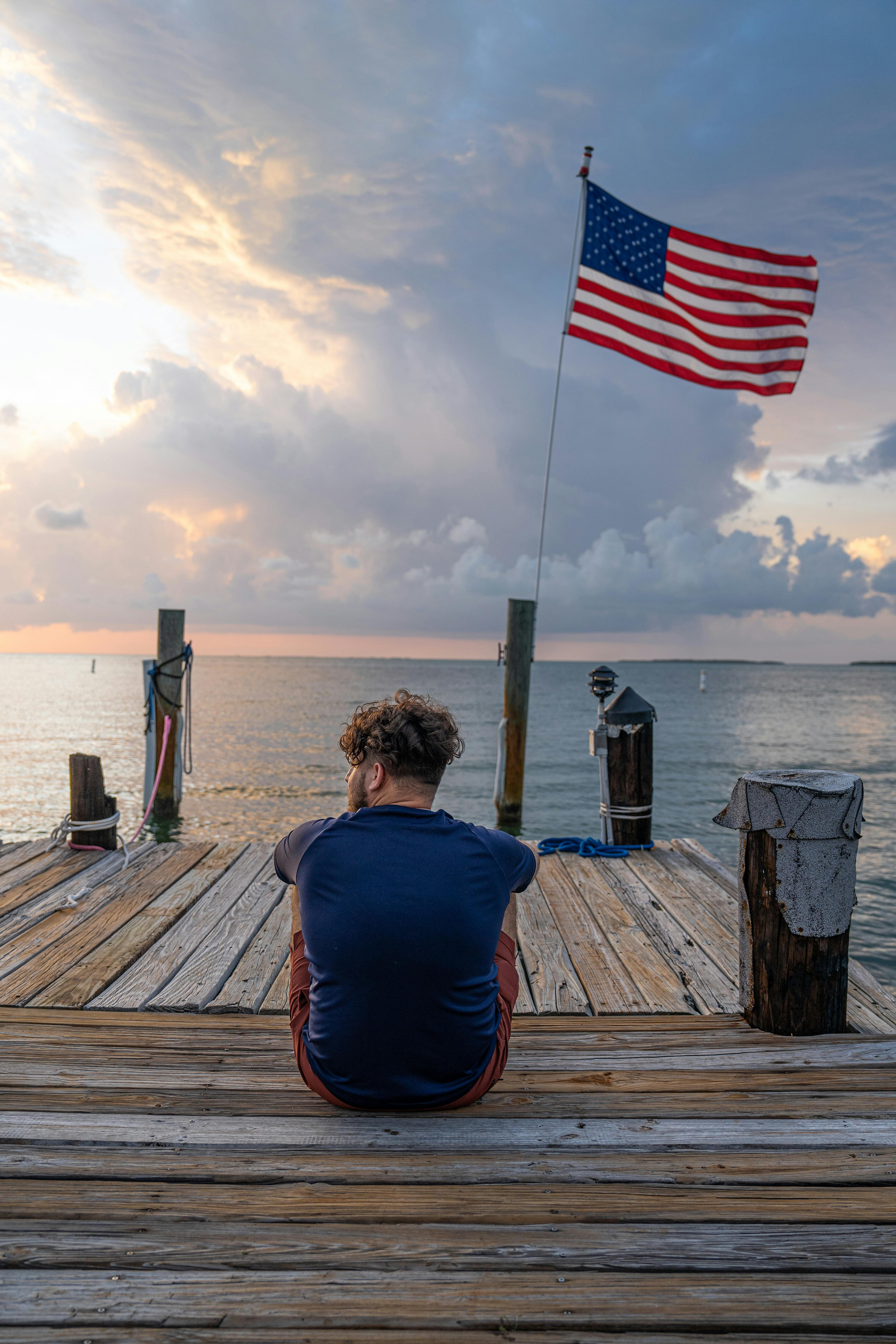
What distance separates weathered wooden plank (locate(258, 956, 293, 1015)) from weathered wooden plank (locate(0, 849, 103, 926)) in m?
1.97

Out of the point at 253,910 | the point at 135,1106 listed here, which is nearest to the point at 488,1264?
the point at 135,1106

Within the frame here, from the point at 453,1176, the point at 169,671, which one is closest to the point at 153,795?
the point at 169,671

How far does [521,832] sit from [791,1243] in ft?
32.3

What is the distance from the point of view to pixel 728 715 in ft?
168

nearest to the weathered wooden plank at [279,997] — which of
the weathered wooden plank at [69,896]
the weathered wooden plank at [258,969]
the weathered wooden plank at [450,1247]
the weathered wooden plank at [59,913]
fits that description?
the weathered wooden plank at [258,969]

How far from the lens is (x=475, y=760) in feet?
87.0

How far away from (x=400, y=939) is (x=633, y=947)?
2.73m

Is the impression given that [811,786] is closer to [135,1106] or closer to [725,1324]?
[725,1324]

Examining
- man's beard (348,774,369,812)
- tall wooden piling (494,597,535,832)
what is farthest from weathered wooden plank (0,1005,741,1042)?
tall wooden piling (494,597,535,832)

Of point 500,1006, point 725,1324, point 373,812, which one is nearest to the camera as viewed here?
point 725,1324

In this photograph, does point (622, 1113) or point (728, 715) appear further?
point (728, 715)

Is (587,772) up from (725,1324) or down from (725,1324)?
down

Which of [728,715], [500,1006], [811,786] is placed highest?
[811,786]

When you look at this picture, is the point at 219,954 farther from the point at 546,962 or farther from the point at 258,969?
the point at 546,962
